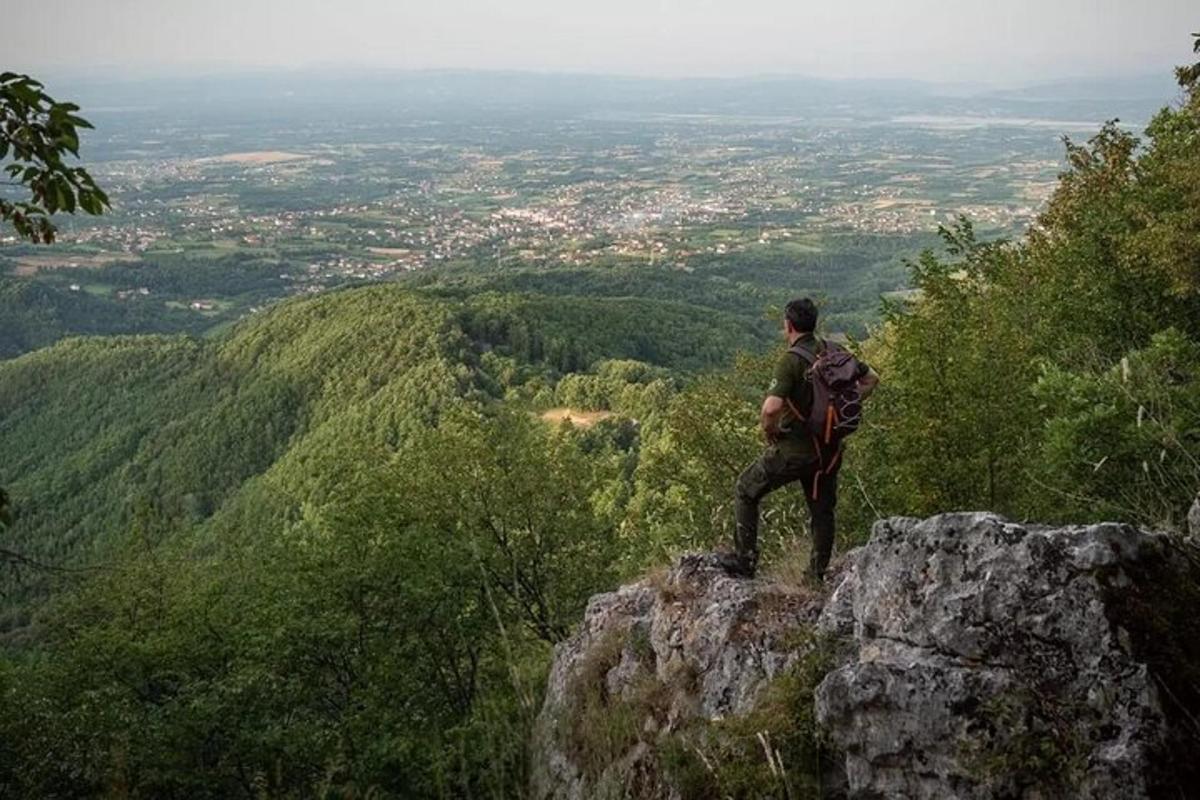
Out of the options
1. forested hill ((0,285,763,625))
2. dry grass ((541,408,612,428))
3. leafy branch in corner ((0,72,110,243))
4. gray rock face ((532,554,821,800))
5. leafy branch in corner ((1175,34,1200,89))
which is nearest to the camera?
leafy branch in corner ((0,72,110,243))

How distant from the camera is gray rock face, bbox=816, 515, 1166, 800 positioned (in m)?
4.20

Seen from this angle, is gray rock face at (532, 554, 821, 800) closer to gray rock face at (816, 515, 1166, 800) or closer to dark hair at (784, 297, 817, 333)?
gray rock face at (816, 515, 1166, 800)

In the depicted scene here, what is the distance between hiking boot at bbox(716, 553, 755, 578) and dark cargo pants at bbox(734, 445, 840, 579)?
0.50 meters

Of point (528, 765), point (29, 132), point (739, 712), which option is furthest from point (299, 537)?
point (29, 132)

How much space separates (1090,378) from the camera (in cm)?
857

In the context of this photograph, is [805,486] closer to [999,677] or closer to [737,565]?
[737,565]

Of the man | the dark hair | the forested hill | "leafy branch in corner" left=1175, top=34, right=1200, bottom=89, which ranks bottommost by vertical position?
the forested hill

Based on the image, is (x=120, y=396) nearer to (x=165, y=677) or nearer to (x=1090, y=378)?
(x=165, y=677)

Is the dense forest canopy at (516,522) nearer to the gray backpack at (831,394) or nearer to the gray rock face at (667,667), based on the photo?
the gray rock face at (667,667)

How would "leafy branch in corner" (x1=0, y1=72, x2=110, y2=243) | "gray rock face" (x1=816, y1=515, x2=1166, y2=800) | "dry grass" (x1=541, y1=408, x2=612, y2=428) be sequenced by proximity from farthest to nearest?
"dry grass" (x1=541, y1=408, x2=612, y2=428)
"gray rock face" (x1=816, y1=515, x2=1166, y2=800)
"leafy branch in corner" (x1=0, y1=72, x2=110, y2=243)

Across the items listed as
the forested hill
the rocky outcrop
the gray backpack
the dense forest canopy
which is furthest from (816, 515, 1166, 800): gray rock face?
the forested hill

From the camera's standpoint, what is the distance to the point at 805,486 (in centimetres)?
690

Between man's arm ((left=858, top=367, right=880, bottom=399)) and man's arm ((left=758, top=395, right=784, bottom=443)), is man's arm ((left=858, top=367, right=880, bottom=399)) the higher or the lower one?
the higher one

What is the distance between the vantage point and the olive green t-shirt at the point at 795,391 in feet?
20.9
